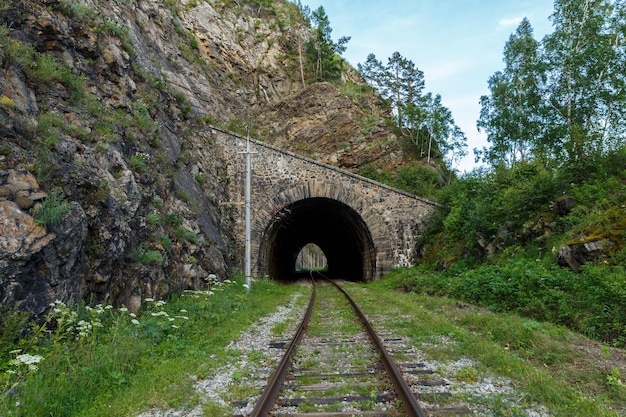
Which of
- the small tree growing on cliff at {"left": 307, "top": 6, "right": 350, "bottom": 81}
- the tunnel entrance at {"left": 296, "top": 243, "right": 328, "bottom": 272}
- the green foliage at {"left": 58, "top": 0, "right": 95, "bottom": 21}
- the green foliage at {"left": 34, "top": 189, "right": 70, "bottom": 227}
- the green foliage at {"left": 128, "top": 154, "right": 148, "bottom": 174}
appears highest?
the small tree growing on cliff at {"left": 307, "top": 6, "right": 350, "bottom": 81}

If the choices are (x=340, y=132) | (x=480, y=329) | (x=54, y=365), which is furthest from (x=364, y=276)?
(x=54, y=365)

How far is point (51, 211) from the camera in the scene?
558 cm

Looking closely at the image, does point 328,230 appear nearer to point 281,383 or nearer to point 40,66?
point 40,66

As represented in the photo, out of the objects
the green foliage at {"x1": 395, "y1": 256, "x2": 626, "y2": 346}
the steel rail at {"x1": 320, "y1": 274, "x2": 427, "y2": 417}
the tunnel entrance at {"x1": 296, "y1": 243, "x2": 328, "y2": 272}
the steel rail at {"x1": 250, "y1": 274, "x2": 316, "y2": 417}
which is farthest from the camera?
the tunnel entrance at {"x1": 296, "y1": 243, "x2": 328, "y2": 272}

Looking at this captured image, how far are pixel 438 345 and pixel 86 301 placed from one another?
599 centimetres

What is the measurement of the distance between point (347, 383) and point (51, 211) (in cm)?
500

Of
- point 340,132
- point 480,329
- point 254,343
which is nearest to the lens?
point 254,343

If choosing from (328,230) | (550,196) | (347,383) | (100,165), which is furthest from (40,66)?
(328,230)

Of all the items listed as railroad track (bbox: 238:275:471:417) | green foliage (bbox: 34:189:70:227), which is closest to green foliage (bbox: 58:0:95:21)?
green foliage (bbox: 34:189:70:227)

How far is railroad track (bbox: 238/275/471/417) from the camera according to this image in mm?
3695

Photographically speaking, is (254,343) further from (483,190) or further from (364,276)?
(364,276)

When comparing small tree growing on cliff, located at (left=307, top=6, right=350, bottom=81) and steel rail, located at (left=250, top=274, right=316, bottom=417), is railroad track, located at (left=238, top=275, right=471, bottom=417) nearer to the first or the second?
steel rail, located at (left=250, top=274, right=316, bottom=417)

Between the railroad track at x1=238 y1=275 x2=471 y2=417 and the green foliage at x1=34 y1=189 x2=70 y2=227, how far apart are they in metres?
4.10

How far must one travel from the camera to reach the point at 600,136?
1069cm
